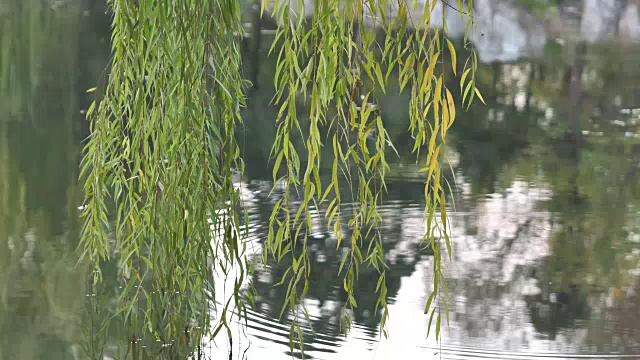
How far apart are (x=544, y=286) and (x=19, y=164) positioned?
6.81ft

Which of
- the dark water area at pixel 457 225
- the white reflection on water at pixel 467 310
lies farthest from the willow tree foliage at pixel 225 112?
the dark water area at pixel 457 225

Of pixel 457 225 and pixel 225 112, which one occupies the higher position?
pixel 225 112

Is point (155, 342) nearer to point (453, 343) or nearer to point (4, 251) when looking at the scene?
point (453, 343)

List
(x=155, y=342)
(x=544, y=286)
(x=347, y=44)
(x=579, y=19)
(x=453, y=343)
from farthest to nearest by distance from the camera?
(x=579, y=19) < (x=544, y=286) < (x=453, y=343) < (x=155, y=342) < (x=347, y=44)

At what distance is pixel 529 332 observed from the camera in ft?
7.13

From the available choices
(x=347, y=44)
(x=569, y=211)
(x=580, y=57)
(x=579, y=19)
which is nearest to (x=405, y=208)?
(x=569, y=211)

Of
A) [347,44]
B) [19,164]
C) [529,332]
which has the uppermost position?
[347,44]

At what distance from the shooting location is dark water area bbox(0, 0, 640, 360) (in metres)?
2.07

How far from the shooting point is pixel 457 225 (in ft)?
9.93

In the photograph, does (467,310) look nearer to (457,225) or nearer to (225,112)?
(457,225)


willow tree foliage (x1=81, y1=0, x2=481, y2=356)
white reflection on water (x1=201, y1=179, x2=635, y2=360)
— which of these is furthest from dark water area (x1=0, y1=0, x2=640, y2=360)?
willow tree foliage (x1=81, y1=0, x2=481, y2=356)

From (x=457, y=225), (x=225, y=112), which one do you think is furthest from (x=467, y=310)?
(x=225, y=112)

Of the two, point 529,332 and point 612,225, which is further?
point 612,225

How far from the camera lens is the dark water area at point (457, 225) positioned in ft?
6.79
